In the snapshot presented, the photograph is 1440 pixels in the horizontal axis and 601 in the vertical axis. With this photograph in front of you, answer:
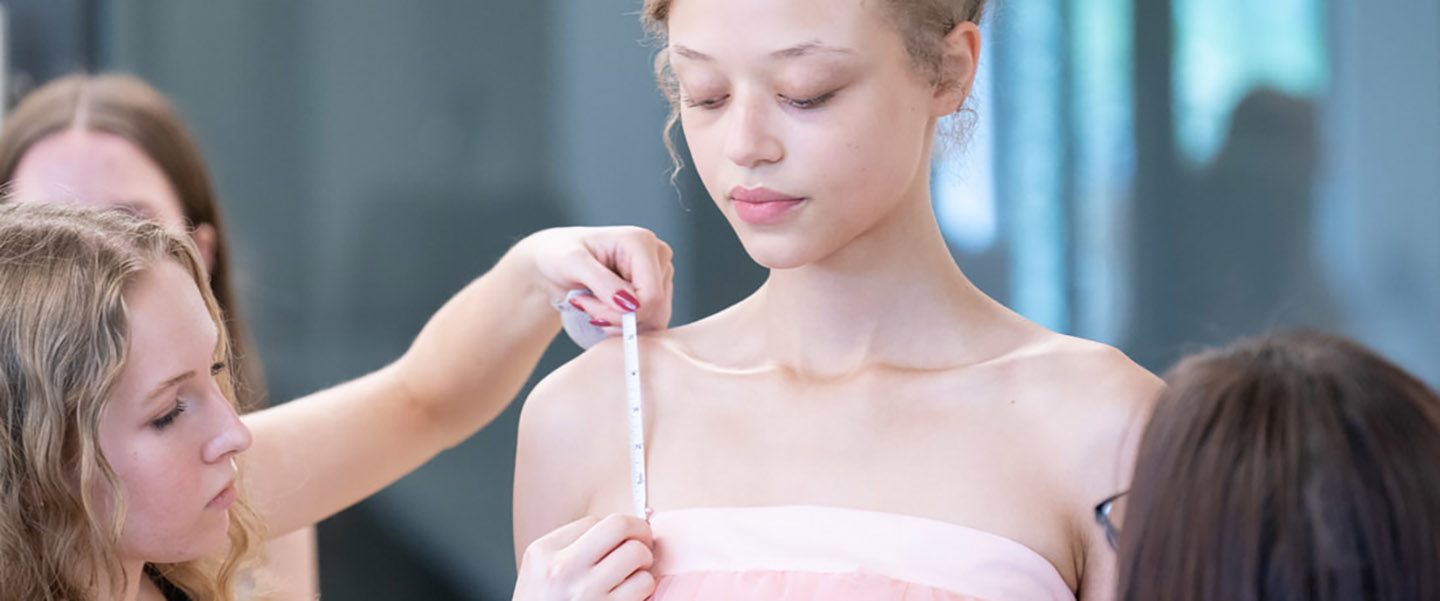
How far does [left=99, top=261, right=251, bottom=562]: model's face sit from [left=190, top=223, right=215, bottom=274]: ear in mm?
789

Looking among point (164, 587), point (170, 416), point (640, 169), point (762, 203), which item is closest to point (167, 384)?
point (170, 416)

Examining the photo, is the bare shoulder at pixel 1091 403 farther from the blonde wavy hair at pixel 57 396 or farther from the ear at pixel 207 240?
the ear at pixel 207 240

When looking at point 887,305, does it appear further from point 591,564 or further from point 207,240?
point 207,240

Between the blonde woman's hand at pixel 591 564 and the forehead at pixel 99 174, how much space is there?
1.04 meters

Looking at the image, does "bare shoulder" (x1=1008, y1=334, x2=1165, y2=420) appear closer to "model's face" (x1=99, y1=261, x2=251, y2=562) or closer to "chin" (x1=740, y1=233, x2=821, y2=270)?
"chin" (x1=740, y1=233, x2=821, y2=270)

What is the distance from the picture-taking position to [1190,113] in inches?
111

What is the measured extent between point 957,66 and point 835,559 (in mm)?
452

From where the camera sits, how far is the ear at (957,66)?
1306mm

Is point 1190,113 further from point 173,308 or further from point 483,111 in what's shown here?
point 173,308

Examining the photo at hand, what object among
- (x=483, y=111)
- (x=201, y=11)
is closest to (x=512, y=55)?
(x=483, y=111)

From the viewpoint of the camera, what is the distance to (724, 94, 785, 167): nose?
1241 millimetres

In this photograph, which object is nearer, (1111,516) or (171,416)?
(1111,516)

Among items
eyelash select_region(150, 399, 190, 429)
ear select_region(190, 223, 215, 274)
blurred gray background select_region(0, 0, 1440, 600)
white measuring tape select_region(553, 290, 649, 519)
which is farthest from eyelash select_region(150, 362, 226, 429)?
blurred gray background select_region(0, 0, 1440, 600)

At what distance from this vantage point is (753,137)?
1.24m
